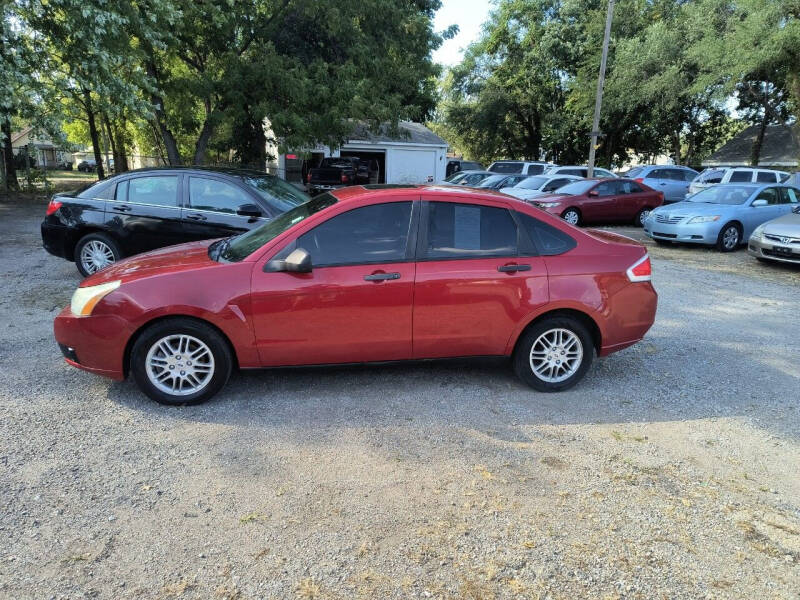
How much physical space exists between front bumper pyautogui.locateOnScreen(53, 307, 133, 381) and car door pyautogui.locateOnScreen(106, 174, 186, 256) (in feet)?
10.7

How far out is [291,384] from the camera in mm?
4695

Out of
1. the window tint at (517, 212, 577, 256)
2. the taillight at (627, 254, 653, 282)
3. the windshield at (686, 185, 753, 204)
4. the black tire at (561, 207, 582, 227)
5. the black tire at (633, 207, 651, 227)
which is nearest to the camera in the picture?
the window tint at (517, 212, 577, 256)

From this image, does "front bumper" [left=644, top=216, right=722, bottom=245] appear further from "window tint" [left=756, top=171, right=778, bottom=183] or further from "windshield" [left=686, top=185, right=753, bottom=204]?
"window tint" [left=756, top=171, right=778, bottom=183]

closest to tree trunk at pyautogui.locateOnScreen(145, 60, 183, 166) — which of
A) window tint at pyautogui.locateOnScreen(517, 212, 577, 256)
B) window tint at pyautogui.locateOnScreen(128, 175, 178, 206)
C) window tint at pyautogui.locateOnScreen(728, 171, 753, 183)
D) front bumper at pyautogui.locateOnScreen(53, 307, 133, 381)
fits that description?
window tint at pyautogui.locateOnScreen(128, 175, 178, 206)

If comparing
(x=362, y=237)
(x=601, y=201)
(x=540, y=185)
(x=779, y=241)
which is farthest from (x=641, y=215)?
(x=362, y=237)

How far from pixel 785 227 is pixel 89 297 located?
1121cm

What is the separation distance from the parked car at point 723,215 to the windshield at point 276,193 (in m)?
8.77

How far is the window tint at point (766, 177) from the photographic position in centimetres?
1911

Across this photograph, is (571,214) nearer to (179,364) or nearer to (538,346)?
(538,346)

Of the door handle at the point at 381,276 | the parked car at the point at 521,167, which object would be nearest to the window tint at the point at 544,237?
the door handle at the point at 381,276

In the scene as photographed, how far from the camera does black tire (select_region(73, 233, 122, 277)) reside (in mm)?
7441

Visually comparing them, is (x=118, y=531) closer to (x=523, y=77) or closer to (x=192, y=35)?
(x=192, y=35)

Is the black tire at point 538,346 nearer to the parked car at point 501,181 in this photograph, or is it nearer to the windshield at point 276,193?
the windshield at point 276,193

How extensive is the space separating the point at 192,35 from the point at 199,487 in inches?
575
